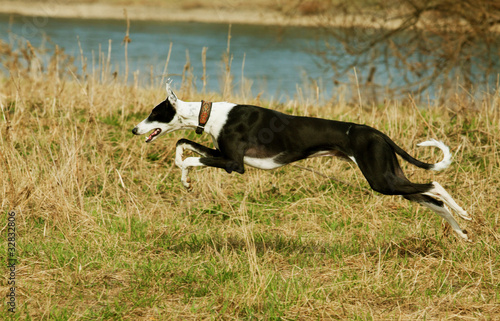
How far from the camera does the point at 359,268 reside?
14.6 feet

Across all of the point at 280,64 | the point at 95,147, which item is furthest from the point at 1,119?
the point at 280,64

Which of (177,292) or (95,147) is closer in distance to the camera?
(177,292)

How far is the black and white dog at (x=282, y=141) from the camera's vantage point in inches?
170

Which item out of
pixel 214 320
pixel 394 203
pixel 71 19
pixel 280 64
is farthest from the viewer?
pixel 71 19

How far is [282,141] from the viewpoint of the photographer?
443 centimetres

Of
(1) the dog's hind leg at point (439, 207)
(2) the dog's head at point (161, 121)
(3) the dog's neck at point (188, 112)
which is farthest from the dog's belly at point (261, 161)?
(1) the dog's hind leg at point (439, 207)

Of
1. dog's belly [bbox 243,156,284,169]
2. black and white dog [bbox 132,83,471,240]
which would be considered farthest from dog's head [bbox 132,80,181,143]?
dog's belly [bbox 243,156,284,169]

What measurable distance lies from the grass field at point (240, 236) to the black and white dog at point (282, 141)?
0.52 metres

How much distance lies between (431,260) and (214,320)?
182 cm

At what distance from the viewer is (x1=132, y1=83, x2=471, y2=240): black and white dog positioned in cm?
433

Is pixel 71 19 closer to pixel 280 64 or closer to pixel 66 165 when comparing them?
pixel 280 64

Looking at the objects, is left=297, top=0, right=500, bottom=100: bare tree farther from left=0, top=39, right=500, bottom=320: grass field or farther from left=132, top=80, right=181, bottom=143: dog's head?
left=132, top=80, right=181, bottom=143: dog's head

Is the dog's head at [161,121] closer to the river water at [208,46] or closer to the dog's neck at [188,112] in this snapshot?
the dog's neck at [188,112]

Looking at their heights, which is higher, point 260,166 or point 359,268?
point 260,166
